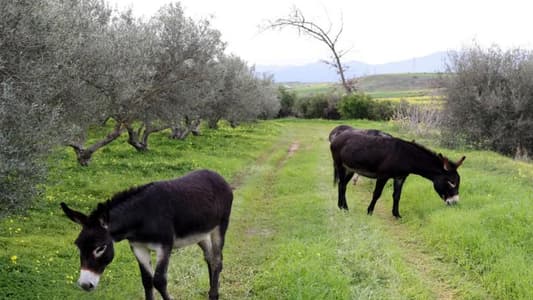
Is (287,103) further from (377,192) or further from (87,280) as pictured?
(87,280)

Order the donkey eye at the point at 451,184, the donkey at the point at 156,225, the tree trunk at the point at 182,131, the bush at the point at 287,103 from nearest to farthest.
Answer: the donkey at the point at 156,225 < the donkey eye at the point at 451,184 < the tree trunk at the point at 182,131 < the bush at the point at 287,103

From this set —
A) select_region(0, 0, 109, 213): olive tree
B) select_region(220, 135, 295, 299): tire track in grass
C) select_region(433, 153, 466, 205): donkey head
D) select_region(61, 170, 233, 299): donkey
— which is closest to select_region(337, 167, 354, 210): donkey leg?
select_region(220, 135, 295, 299): tire track in grass

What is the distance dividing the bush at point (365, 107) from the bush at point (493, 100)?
121ft

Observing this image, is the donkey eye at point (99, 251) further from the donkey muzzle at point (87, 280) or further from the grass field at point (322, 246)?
the grass field at point (322, 246)

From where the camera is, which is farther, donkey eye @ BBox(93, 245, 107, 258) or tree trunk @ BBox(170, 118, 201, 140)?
tree trunk @ BBox(170, 118, 201, 140)

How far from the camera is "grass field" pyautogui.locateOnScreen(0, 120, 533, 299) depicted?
7496 mm

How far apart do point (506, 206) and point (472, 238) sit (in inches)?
83.0

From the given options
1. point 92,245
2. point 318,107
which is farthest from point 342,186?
point 318,107

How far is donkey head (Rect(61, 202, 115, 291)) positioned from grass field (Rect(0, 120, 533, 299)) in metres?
1.85

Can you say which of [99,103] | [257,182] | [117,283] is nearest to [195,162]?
[257,182]

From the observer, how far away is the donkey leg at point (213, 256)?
7.23 m

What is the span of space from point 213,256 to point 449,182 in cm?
750

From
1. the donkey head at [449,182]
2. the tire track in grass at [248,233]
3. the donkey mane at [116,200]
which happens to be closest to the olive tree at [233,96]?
the tire track in grass at [248,233]

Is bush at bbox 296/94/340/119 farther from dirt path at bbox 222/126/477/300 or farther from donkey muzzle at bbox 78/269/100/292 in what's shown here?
donkey muzzle at bbox 78/269/100/292
